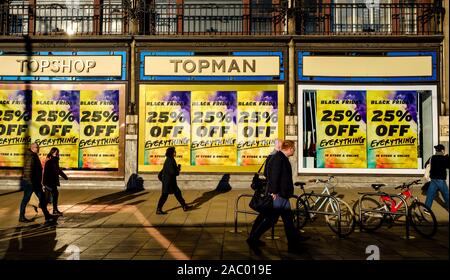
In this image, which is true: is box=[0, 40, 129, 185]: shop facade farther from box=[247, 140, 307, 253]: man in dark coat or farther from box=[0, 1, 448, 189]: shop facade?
box=[247, 140, 307, 253]: man in dark coat

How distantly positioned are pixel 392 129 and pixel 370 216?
653 centimetres

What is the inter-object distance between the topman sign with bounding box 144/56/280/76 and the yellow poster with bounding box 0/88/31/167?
4.56 metres

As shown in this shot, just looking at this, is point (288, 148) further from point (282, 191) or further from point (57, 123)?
point (57, 123)

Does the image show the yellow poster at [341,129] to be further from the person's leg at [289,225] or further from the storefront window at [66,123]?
the person's leg at [289,225]

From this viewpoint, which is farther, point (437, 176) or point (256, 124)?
point (256, 124)

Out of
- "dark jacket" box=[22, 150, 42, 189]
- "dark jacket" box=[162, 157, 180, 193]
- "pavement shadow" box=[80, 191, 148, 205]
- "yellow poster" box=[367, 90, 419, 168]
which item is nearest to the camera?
"dark jacket" box=[22, 150, 42, 189]

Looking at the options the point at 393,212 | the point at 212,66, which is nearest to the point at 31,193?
the point at 212,66

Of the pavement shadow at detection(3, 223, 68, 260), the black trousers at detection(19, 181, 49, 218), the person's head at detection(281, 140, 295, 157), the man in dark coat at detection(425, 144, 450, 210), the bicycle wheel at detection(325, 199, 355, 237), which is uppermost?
the person's head at detection(281, 140, 295, 157)

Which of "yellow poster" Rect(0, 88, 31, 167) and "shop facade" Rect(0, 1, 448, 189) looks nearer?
"shop facade" Rect(0, 1, 448, 189)

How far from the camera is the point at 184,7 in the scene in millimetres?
14367

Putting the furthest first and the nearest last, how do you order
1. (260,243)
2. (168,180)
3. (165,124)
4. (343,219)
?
(165,124) < (168,180) < (343,219) < (260,243)

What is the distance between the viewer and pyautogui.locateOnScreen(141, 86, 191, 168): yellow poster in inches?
529

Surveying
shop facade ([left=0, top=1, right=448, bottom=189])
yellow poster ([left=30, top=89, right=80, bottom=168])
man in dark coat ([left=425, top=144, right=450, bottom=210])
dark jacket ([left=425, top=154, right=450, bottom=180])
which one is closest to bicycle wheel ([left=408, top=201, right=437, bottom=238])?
man in dark coat ([left=425, top=144, right=450, bottom=210])

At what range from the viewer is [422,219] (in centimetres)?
714
